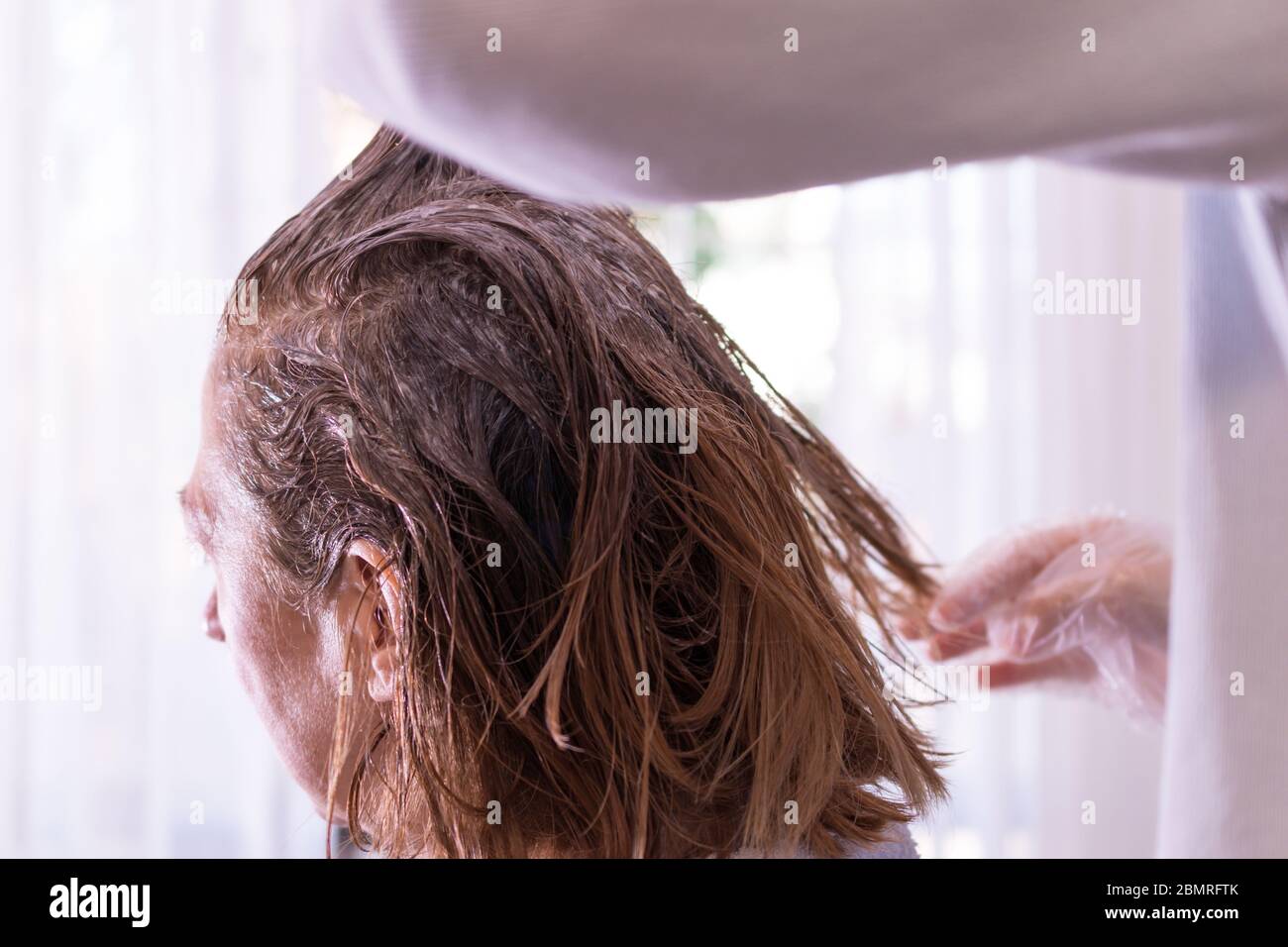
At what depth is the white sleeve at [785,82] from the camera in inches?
11.1

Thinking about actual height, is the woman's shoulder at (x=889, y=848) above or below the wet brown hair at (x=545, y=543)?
below

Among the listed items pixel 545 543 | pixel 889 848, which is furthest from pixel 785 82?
pixel 889 848

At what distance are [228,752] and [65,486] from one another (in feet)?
0.94

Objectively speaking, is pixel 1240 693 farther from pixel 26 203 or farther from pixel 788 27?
pixel 26 203

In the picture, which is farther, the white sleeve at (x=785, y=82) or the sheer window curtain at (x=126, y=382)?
the sheer window curtain at (x=126, y=382)

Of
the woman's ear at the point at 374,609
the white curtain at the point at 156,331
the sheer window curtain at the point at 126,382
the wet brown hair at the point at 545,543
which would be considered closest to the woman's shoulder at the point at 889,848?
the wet brown hair at the point at 545,543

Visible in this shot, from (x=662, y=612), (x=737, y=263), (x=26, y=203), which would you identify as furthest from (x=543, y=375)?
(x=26, y=203)

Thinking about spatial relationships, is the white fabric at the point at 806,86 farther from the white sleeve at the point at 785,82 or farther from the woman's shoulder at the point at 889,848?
the woman's shoulder at the point at 889,848

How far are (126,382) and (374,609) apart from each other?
0.69 m

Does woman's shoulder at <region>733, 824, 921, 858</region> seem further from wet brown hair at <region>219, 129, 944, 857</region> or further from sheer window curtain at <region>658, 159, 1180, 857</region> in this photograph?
sheer window curtain at <region>658, 159, 1180, 857</region>

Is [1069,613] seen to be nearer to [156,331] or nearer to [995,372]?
[995,372]

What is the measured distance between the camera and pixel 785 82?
29 cm

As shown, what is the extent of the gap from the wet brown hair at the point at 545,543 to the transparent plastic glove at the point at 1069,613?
17cm
